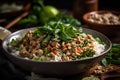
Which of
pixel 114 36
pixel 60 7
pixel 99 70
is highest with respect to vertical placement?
pixel 60 7

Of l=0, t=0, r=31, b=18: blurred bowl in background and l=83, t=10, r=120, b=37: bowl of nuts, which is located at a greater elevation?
l=0, t=0, r=31, b=18: blurred bowl in background

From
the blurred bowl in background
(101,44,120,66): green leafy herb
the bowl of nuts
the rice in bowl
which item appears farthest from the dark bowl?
the blurred bowl in background

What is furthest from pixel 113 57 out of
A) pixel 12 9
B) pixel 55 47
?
pixel 12 9

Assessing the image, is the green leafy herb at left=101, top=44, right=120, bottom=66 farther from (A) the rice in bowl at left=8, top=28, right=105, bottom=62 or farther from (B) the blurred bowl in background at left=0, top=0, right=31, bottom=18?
(B) the blurred bowl in background at left=0, top=0, right=31, bottom=18

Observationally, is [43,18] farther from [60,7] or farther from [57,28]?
[60,7]

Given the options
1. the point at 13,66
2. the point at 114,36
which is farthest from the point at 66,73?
the point at 114,36

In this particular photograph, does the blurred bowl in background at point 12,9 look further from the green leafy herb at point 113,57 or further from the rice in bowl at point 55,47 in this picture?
the green leafy herb at point 113,57

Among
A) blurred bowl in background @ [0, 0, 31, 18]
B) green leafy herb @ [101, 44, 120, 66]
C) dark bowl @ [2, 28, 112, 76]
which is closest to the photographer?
dark bowl @ [2, 28, 112, 76]

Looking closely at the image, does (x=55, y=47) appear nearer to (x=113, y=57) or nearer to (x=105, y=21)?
(x=113, y=57)
